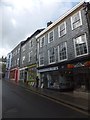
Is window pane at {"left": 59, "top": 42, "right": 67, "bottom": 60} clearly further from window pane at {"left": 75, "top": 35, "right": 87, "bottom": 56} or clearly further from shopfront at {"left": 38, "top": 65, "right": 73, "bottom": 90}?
window pane at {"left": 75, "top": 35, "right": 87, "bottom": 56}

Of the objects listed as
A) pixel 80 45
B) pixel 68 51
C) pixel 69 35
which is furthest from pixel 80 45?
pixel 69 35

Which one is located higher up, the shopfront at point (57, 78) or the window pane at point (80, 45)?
the window pane at point (80, 45)

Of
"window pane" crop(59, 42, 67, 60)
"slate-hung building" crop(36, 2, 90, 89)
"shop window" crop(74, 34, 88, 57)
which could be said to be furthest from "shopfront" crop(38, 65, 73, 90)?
"shop window" crop(74, 34, 88, 57)

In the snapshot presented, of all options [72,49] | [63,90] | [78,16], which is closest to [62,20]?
[78,16]

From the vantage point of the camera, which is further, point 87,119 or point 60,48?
point 60,48

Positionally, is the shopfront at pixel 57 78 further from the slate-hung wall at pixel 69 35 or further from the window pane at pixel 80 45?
the window pane at pixel 80 45

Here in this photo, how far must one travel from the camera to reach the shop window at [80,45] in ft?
53.1

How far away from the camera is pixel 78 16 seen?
17703 millimetres

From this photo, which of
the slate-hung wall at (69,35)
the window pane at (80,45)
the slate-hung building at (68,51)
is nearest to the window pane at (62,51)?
the slate-hung building at (68,51)

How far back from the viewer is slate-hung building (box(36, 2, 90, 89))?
16.0 m

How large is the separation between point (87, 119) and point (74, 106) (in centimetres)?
303

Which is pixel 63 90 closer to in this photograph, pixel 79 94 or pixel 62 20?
pixel 79 94

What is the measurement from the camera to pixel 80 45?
16797mm

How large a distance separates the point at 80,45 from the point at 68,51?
214 centimetres
